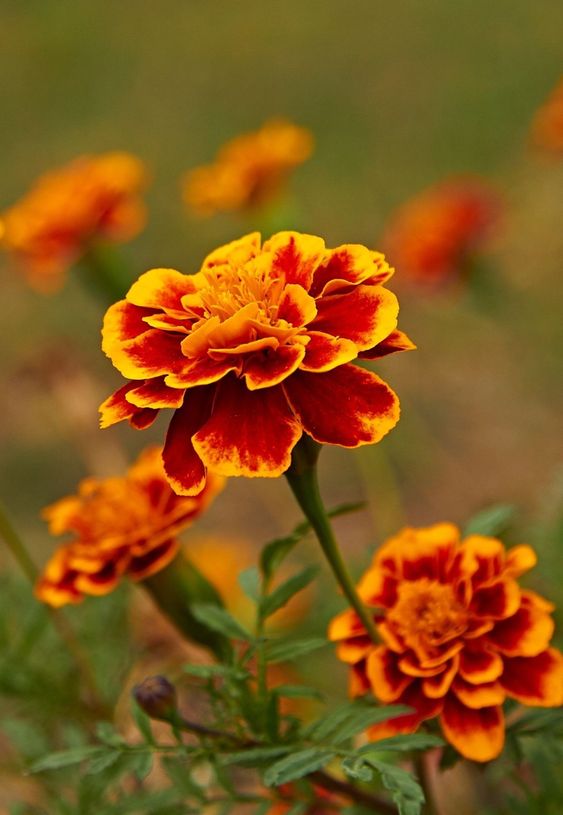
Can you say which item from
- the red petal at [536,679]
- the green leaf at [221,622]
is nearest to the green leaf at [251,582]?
the green leaf at [221,622]

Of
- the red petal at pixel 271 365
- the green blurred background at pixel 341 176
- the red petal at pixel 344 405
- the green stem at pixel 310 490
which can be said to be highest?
the red petal at pixel 271 365

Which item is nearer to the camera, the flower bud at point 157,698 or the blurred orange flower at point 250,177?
the flower bud at point 157,698

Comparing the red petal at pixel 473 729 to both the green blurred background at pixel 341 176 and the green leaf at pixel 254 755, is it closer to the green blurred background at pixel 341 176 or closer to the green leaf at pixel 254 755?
the green leaf at pixel 254 755

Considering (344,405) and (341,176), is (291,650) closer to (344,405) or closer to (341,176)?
(344,405)

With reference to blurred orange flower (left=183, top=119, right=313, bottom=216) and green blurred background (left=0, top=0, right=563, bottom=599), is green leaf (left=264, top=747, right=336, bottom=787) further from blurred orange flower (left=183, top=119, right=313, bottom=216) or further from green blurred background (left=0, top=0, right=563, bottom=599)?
blurred orange flower (left=183, top=119, right=313, bottom=216)

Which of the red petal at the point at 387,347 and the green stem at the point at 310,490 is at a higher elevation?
the red petal at the point at 387,347

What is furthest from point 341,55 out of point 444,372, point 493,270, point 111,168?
point 111,168

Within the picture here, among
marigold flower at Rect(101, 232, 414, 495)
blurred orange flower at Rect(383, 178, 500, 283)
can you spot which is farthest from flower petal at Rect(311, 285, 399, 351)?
blurred orange flower at Rect(383, 178, 500, 283)
